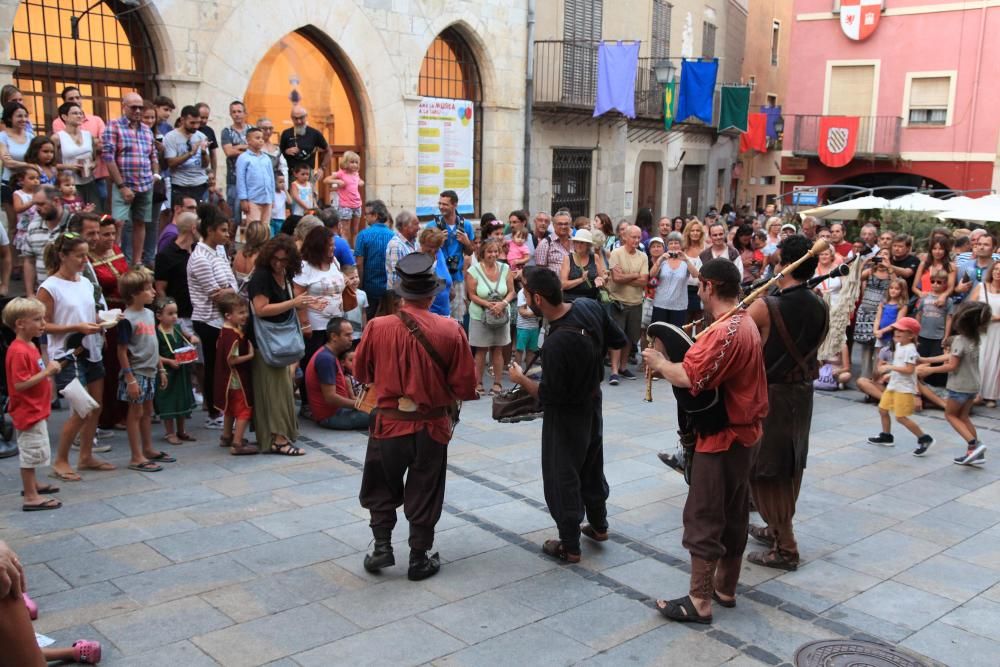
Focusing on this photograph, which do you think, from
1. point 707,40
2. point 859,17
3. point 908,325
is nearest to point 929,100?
point 859,17

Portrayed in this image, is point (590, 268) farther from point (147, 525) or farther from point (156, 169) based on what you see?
point (147, 525)

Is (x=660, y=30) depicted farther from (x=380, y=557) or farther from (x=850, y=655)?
(x=850, y=655)

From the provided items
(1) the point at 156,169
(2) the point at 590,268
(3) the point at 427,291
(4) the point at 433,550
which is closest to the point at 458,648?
(4) the point at 433,550

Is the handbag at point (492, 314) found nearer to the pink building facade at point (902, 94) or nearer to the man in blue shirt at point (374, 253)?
the man in blue shirt at point (374, 253)

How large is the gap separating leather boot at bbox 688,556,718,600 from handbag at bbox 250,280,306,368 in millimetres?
3890

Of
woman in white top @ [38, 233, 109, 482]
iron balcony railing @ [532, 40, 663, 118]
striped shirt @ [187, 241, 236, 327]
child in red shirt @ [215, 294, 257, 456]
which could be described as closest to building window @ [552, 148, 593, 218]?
iron balcony railing @ [532, 40, 663, 118]

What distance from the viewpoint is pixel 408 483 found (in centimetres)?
529

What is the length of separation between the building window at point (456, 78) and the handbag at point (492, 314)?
22.7 feet

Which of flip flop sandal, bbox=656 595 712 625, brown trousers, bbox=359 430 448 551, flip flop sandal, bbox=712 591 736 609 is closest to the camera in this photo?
flip flop sandal, bbox=656 595 712 625

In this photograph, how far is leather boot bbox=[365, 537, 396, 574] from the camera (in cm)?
529

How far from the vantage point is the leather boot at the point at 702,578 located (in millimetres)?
4832

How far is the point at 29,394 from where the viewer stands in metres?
6.01

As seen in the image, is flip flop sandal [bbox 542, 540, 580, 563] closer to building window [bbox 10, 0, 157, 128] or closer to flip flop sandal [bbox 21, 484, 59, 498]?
flip flop sandal [bbox 21, 484, 59, 498]

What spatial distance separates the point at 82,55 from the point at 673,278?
7339 millimetres
